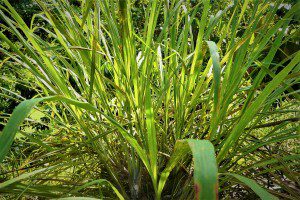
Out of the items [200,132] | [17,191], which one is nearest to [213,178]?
[17,191]

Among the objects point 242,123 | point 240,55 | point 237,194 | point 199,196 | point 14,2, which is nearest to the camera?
point 199,196

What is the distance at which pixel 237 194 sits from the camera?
1179mm

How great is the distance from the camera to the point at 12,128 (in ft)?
1.95

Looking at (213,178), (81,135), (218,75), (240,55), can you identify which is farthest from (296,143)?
(213,178)

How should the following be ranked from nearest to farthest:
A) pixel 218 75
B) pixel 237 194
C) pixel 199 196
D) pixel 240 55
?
pixel 199 196 → pixel 218 75 → pixel 240 55 → pixel 237 194

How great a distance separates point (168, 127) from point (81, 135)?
0.29m

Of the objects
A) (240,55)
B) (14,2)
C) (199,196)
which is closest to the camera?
(199,196)

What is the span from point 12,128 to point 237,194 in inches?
30.3

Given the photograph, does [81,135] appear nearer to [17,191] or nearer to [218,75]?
[17,191]

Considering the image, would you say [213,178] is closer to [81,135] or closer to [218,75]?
[218,75]

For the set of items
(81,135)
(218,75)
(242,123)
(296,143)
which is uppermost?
(218,75)

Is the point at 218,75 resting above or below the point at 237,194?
above

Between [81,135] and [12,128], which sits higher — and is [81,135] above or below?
below

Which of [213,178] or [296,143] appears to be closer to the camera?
[213,178]
